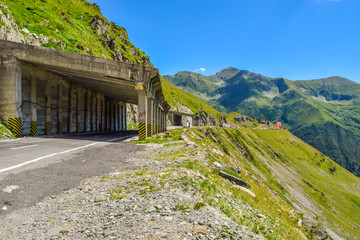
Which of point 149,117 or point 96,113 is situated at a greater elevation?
point 96,113

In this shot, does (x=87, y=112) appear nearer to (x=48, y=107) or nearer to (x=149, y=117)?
(x=48, y=107)

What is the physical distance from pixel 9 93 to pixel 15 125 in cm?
385

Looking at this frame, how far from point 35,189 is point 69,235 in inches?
160

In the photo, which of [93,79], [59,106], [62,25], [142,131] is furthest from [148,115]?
[62,25]

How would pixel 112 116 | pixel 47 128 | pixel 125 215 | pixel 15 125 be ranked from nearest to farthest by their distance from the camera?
pixel 125 215 < pixel 15 125 < pixel 47 128 < pixel 112 116

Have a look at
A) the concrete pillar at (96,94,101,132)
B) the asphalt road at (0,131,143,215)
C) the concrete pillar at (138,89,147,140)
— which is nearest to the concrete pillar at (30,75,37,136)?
the concrete pillar at (138,89,147,140)

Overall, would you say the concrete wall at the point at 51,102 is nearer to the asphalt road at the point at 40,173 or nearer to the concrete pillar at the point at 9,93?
the concrete pillar at the point at 9,93

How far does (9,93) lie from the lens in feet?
75.0

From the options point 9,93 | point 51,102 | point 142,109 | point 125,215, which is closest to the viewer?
point 125,215

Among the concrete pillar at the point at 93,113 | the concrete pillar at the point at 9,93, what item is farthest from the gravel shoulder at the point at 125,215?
the concrete pillar at the point at 93,113

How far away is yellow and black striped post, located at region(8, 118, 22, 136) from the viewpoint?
22922mm

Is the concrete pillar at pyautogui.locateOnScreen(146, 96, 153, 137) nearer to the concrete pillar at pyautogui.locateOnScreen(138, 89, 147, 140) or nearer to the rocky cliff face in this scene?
the concrete pillar at pyautogui.locateOnScreen(138, 89, 147, 140)

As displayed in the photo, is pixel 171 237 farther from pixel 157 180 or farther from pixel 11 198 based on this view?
pixel 11 198

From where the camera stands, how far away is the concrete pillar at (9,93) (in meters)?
22.8
